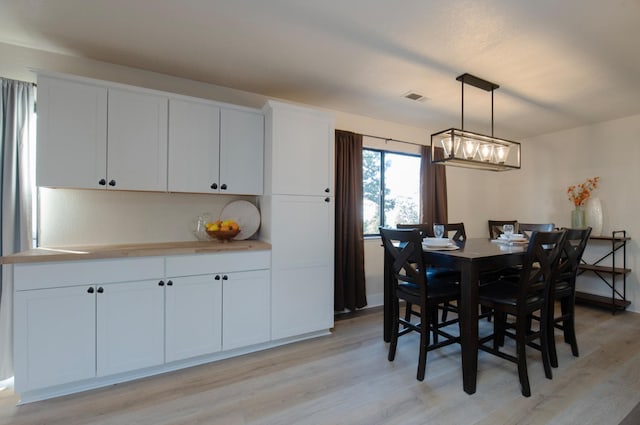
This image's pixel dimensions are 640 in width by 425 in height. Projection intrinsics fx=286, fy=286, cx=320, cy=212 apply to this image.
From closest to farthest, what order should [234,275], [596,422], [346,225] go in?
[596,422]
[234,275]
[346,225]

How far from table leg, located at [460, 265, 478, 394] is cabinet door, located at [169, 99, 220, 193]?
2.13 metres

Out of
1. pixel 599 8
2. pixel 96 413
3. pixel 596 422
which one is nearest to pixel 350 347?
pixel 596 422

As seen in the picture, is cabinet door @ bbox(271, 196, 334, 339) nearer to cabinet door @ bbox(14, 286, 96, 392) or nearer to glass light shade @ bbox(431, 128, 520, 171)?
glass light shade @ bbox(431, 128, 520, 171)

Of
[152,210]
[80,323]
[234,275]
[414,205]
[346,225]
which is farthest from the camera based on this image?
[414,205]

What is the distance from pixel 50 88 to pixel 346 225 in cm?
279

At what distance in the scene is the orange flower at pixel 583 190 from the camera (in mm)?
3928

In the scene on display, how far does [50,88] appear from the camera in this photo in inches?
78.7

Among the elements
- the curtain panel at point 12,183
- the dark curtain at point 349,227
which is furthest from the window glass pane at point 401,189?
the curtain panel at point 12,183

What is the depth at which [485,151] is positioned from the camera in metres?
2.70

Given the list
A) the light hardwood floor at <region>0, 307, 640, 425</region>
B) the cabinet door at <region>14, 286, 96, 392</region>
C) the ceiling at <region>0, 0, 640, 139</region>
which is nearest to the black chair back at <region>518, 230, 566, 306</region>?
the light hardwood floor at <region>0, 307, 640, 425</region>

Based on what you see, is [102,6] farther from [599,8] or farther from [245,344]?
[599,8]

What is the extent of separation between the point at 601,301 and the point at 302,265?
12.6 feet

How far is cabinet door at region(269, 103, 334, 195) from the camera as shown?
8.53 ft

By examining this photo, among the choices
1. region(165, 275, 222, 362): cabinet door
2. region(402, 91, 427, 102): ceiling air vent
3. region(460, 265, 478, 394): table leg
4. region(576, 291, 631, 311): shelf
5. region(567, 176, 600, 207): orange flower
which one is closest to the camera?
region(460, 265, 478, 394): table leg
